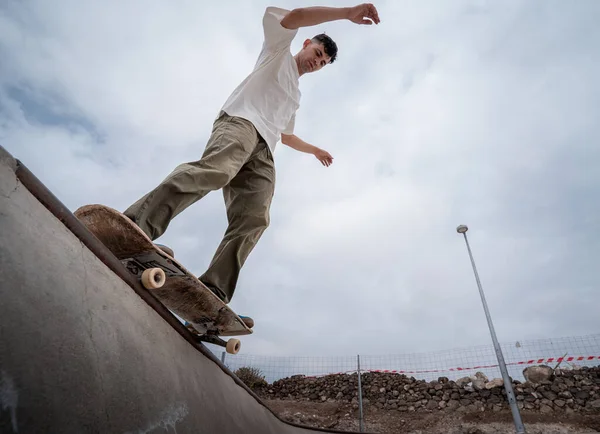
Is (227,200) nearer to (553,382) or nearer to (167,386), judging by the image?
(167,386)

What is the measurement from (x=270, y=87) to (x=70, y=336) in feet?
6.60

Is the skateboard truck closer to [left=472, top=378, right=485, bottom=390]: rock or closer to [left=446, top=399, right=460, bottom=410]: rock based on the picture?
[left=446, top=399, right=460, bottom=410]: rock

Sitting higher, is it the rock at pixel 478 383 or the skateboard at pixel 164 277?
the rock at pixel 478 383

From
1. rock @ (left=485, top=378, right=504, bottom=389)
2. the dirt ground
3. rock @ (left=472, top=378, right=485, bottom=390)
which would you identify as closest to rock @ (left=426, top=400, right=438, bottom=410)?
the dirt ground

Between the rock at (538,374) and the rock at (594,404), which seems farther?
the rock at (538,374)

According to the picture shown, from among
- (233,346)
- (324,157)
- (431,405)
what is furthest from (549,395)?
(233,346)

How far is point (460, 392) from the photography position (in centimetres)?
862

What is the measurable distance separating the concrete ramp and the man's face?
2.09m

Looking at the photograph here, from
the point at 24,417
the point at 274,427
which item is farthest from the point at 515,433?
the point at 24,417

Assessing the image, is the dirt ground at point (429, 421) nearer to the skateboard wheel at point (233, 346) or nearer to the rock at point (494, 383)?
the rock at point (494, 383)

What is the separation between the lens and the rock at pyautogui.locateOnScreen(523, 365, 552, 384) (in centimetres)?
826

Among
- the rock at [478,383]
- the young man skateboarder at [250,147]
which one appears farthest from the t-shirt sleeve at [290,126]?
the rock at [478,383]

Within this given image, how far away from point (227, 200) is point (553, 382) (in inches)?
374

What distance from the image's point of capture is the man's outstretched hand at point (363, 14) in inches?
77.2
